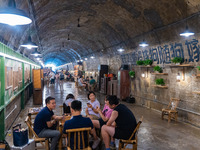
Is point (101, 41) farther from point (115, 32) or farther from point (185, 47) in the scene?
point (185, 47)

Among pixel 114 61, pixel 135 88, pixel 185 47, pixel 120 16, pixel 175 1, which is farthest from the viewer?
pixel 114 61

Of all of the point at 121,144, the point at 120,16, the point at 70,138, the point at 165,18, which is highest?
the point at 120,16

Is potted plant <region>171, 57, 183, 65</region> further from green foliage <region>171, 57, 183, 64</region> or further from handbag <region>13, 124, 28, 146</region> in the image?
handbag <region>13, 124, 28, 146</region>

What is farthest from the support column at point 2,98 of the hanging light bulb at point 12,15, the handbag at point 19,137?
the hanging light bulb at point 12,15

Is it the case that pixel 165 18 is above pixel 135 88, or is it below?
above

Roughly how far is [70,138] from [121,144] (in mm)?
1303

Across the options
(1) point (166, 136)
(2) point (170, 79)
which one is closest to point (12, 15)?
(1) point (166, 136)

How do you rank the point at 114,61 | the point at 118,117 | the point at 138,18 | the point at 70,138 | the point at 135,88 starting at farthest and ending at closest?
the point at 114,61 < the point at 135,88 < the point at 138,18 < the point at 118,117 < the point at 70,138

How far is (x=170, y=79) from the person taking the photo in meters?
8.87

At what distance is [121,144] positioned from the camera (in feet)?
13.7

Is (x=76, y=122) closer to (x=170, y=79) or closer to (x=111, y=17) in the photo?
(x=170, y=79)

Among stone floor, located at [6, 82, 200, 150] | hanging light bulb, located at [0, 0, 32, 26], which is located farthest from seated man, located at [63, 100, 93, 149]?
stone floor, located at [6, 82, 200, 150]

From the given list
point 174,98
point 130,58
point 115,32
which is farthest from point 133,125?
point 115,32

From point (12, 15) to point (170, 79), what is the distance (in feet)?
25.7
